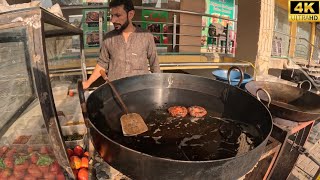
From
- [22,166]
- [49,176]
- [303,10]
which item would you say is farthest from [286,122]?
Result: [303,10]

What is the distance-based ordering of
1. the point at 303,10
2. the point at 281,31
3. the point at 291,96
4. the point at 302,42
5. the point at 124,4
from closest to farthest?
the point at 124,4 < the point at 291,96 < the point at 303,10 < the point at 281,31 < the point at 302,42

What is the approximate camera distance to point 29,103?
69.4 inches

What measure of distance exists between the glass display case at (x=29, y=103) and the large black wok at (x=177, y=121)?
0.26m

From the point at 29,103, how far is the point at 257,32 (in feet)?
22.7

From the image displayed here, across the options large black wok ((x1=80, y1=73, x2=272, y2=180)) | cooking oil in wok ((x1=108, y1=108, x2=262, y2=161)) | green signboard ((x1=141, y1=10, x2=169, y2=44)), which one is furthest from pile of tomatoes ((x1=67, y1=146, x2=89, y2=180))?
green signboard ((x1=141, y1=10, x2=169, y2=44))

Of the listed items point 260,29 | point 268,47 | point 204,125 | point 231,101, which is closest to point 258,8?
point 260,29

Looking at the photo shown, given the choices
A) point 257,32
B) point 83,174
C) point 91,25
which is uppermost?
point 91,25

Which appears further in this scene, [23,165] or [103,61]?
[103,61]

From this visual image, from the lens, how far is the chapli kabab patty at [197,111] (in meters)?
2.27

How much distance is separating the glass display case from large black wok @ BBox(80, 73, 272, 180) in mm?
260

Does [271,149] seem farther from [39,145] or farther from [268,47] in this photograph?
[268,47]

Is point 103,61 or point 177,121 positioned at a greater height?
point 103,61

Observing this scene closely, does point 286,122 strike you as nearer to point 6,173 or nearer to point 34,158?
point 34,158

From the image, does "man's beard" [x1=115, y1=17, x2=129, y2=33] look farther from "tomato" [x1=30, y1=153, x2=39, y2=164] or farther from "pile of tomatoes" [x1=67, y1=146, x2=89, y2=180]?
"tomato" [x1=30, y1=153, x2=39, y2=164]
